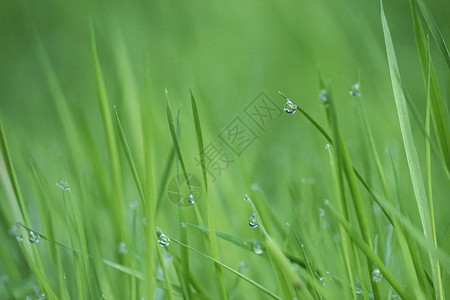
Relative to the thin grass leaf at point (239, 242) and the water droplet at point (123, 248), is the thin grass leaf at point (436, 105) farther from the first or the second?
the water droplet at point (123, 248)

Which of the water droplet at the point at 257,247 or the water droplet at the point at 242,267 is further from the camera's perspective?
the water droplet at the point at 242,267

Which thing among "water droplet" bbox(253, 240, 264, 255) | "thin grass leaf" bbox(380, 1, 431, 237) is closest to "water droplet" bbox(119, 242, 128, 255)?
"water droplet" bbox(253, 240, 264, 255)

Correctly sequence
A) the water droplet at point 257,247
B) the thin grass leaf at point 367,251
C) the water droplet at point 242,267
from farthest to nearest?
the water droplet at point 242,267, the water droplet at point 257,247, the thin grass leaf at point 367,251

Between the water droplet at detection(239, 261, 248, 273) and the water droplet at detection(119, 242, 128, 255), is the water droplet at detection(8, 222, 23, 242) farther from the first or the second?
the water droplet at detection(239, 261, 248, 273)

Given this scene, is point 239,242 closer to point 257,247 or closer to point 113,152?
point 257,247

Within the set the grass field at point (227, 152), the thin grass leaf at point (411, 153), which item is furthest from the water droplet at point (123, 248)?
the thin grass leaf at point (411, 153)

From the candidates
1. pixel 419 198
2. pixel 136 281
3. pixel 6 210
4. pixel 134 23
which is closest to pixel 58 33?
pixel 134 23

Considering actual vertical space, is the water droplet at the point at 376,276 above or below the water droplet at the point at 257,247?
below

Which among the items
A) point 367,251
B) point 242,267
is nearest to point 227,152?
point 242,267
